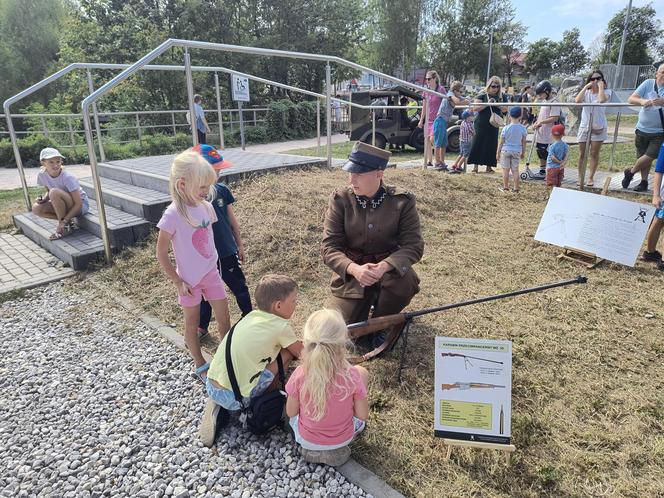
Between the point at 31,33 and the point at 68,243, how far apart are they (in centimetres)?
2729

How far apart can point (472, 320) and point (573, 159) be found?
838 centimetres

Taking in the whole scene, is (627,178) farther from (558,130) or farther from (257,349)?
(257,349)

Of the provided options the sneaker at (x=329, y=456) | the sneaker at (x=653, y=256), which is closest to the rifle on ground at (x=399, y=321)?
the sneaker at (x=329, y=456)

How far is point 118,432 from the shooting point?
2.40m

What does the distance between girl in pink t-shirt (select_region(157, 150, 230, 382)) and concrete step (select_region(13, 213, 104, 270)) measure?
244 cm

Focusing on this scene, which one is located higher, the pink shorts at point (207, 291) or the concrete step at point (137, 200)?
the pink shorts at point (207, 291)

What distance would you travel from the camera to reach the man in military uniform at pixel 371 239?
2.87 metres

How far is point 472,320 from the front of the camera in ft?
11.3

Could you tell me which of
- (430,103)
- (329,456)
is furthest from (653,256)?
(430,103)

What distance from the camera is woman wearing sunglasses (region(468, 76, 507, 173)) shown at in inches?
311

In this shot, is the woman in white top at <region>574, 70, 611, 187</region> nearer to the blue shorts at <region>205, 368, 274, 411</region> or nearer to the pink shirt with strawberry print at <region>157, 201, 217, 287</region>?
the pink shirt with strawberry print at <region>157, 201, 217, 287</region>

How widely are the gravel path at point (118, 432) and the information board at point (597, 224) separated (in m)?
3.71

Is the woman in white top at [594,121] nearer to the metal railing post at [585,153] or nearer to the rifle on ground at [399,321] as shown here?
the metal railing post at [585,153]

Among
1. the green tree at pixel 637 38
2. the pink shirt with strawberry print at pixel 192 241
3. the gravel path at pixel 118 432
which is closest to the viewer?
the gravel path at pixel 118 432
